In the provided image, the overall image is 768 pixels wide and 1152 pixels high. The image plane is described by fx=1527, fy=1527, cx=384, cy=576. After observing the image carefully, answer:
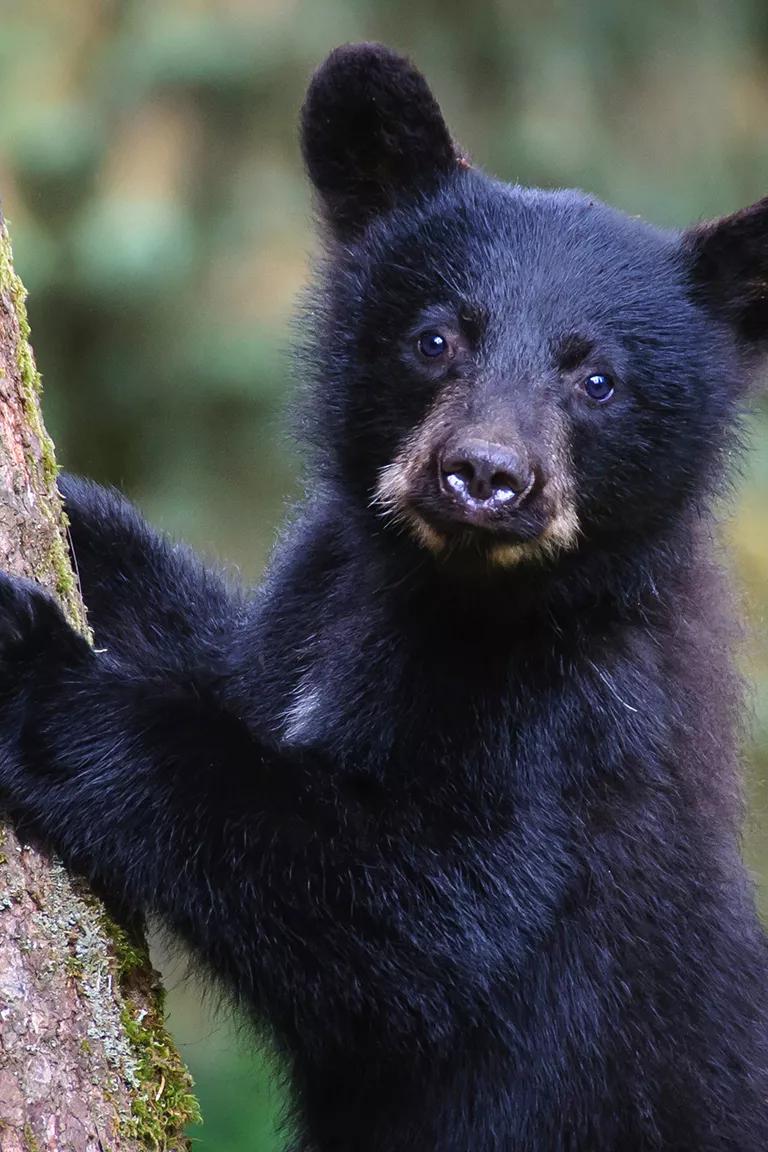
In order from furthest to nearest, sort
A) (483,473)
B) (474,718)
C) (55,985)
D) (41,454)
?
(474,718) → (483,473) → (41,454) → (55,985)

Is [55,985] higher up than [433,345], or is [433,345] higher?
[433,345]

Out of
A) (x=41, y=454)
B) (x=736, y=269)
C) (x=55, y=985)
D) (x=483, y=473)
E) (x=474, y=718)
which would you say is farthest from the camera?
(x=736, y=269)

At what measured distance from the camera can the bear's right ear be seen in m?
4.22

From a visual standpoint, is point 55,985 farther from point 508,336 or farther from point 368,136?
point 368,136

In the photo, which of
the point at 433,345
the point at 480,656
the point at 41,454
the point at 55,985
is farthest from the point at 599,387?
the point at 55,985

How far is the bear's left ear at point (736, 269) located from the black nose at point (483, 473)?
3.37 feet

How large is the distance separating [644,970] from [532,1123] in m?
0.51

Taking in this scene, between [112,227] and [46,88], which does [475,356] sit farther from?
[46,88]

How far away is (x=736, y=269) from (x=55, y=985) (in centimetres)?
270

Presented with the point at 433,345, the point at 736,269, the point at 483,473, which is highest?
the point at 736,269

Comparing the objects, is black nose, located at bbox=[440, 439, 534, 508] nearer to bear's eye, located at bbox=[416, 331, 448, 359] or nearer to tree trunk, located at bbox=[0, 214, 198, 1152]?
bear's eye, located at bbox=[416, 331, 448, 359]

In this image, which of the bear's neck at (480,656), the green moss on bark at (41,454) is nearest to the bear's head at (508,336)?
the bear's neck at (480,656)

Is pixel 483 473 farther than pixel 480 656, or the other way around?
pixel 480 656

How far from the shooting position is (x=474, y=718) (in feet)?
13.1
